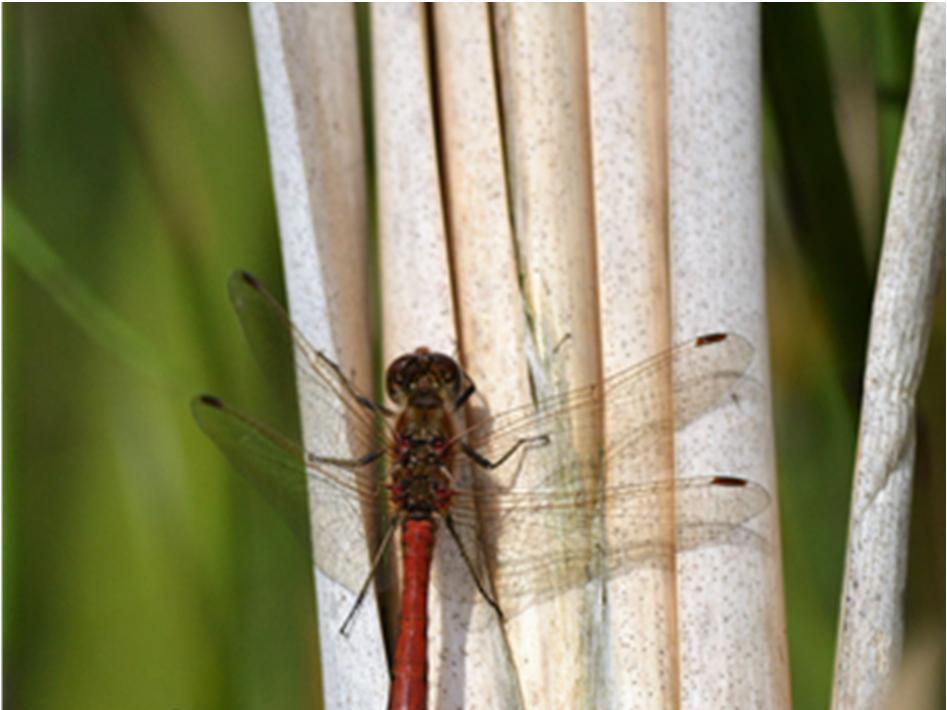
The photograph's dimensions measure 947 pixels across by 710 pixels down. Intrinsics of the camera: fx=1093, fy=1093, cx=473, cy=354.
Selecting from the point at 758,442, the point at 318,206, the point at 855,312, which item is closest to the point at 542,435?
the point at 758,442

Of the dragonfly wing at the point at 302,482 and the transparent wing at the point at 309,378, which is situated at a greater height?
the transparent wing at the point at 309,378

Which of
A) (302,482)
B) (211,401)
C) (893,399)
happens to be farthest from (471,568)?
(893,399)

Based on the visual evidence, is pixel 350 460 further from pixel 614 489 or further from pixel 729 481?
pixel 729 481

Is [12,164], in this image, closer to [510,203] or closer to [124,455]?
[124,455]

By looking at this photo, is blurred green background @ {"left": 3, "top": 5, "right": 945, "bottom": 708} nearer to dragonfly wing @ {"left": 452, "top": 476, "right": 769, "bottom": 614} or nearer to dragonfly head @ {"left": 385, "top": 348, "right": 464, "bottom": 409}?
dragonfly head @ {"left": 385, "top": 348, "right": 464, "bottom": 409}

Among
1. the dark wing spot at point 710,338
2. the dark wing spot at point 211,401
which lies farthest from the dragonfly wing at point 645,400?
the dark wing spot at point 211,401

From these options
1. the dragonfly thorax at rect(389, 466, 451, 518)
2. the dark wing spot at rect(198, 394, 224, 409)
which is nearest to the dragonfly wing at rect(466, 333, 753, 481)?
the dragonfly thorax at rect(389, 466, 451, 518)

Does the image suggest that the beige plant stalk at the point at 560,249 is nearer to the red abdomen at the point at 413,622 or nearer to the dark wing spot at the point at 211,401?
the red abdomen at the point at 413,622
